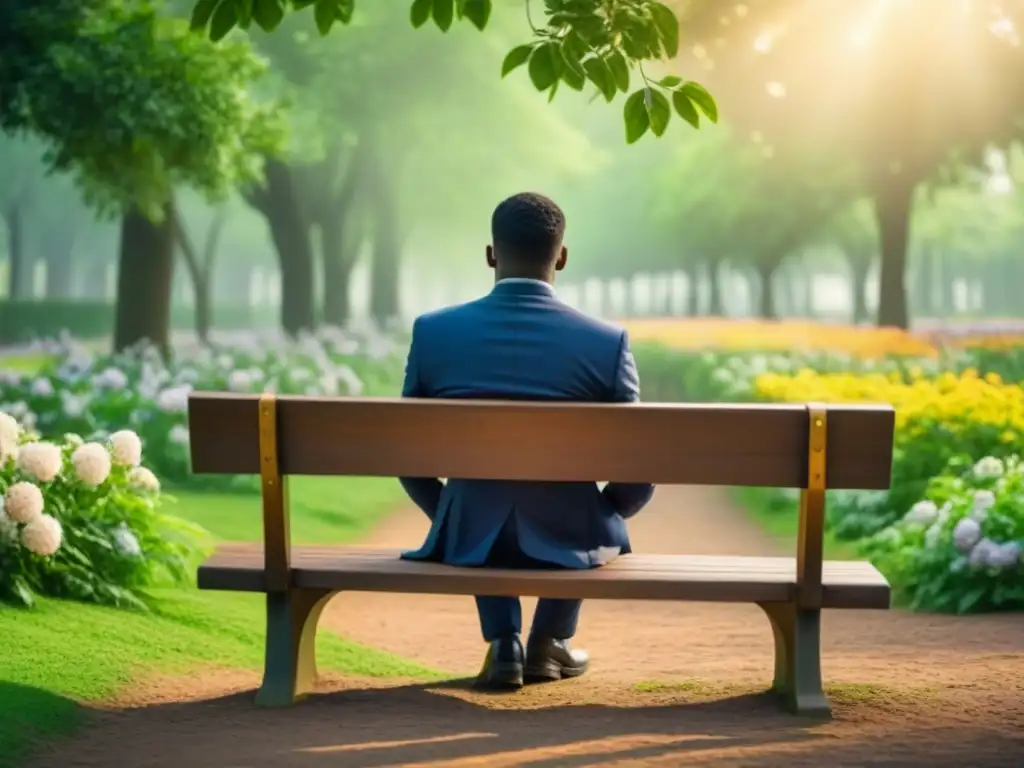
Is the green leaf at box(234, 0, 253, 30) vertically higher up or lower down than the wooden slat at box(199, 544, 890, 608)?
higher up

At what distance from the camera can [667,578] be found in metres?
4.99

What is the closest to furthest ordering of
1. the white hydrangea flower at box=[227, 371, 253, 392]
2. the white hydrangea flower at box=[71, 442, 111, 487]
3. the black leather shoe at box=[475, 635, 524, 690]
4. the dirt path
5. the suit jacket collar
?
the dirt path < the suit jacket collar < the black leather shoe at box=[475, 635, 524, 690] < the white hydrangea flower at box=[71, 442, 111, 487] < the white hydrangea flower at box=[227, 371, 253, 392]

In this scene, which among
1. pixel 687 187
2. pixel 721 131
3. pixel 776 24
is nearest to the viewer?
pixel 776 24

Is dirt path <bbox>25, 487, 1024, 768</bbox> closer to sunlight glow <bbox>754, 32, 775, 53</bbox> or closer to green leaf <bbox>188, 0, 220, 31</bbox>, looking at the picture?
green leaf <bbox>188, 0, 220, 31</bbox>

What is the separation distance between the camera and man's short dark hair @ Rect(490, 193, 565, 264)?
5.25 m

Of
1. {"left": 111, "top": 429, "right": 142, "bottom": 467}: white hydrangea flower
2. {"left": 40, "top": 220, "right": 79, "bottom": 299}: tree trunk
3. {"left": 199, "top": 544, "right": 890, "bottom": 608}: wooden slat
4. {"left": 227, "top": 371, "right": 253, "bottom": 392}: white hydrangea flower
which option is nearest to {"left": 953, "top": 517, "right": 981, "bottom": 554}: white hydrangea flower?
{"left": 199, "top": 544, "right": 890, "bottom": 608}: wooden slat

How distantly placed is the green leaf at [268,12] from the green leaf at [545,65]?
68 cm

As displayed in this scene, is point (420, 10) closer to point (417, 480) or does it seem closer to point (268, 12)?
point (268, 12)

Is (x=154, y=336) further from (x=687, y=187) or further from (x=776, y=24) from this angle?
(x=687, y=187)

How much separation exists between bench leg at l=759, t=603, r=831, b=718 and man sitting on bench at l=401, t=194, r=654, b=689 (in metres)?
→ 0.57

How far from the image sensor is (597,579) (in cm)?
497

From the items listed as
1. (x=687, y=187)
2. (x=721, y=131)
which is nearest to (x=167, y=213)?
(x=721, y=131)

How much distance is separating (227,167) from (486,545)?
29.3 ft

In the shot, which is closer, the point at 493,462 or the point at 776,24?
the point at 493,462
